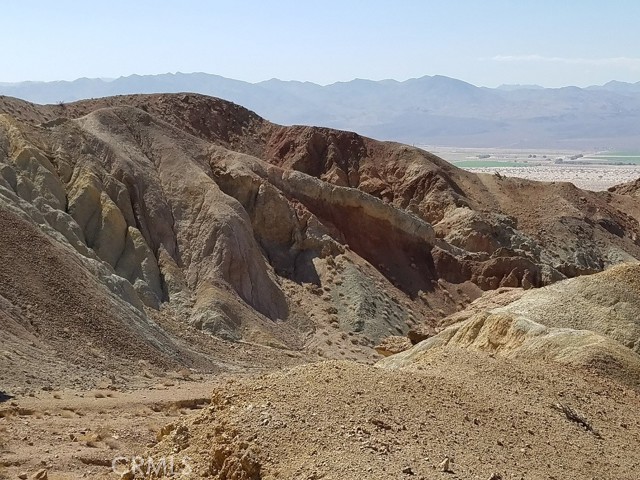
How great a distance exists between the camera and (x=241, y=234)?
141 feet

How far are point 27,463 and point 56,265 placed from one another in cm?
1438

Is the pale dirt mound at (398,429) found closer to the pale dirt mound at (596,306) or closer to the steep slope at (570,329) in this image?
the steep slope at (570,329)

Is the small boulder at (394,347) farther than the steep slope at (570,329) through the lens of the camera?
Yes

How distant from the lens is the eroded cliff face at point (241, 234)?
3366cm

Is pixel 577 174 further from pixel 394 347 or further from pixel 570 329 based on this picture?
pixel 570 329

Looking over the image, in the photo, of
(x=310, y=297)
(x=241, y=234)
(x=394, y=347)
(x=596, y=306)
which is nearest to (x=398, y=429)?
(x=596, y=306)

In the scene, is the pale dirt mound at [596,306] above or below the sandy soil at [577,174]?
above

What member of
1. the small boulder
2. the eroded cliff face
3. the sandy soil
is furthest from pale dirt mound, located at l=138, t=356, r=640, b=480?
the sandy soil

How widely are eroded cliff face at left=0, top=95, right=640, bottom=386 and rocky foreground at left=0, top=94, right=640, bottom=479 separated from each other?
0.12 metres

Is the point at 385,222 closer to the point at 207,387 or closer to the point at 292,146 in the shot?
the point at 292,146

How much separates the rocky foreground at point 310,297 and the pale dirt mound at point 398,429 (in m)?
0.05

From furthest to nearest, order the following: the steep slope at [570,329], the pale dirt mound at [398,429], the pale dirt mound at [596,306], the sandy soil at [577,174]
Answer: the sandy soil at [577,174]
the pale dirt mound at [596,306]
the steep slope at [570,329]
the pale dirt mound at [398,429]

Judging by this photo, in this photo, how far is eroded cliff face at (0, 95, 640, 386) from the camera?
33.7 meters

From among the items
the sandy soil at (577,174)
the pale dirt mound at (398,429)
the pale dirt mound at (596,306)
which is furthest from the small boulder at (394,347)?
the sandy soil at (577,174)
